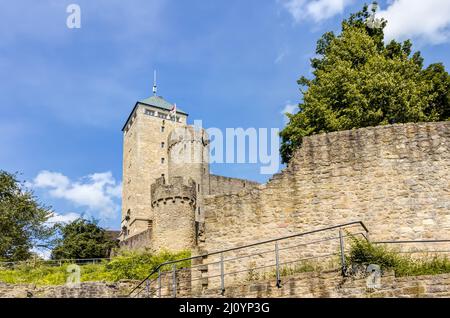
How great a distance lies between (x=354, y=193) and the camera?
15633 millimetres

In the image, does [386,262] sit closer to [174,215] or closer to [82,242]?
[174,215]

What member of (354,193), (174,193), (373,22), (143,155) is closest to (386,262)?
(354,193)

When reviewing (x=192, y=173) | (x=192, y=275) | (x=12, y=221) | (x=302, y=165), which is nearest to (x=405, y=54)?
(x=302, y=165)

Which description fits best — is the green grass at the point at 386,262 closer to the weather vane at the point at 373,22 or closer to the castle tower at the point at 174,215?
the weather vane at the point at 373,22

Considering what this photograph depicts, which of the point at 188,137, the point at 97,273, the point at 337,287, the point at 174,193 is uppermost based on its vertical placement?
the point at 188,137

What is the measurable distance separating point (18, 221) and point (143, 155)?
30.4m

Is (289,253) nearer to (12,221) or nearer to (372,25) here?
(372,25)

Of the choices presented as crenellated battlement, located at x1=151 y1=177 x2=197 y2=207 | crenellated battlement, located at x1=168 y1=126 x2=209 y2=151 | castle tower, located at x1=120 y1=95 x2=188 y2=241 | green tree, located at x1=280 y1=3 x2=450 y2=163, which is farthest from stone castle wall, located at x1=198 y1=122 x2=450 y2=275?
castle tower, located at x1=120 y1=95 x2=188 y2=241

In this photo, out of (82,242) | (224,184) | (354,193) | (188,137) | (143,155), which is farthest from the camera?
(143,155)

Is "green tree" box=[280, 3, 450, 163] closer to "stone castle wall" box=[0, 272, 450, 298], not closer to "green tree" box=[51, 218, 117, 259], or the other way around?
"stone castle wall" box=[0, 272, 450, 298]

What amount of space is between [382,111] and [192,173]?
3077 cm

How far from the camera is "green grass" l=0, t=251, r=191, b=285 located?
25.3 m

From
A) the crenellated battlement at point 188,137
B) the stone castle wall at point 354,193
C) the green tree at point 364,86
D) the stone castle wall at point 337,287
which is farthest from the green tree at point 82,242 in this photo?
the stone castle wall at point 337,287

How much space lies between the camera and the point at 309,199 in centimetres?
1593
